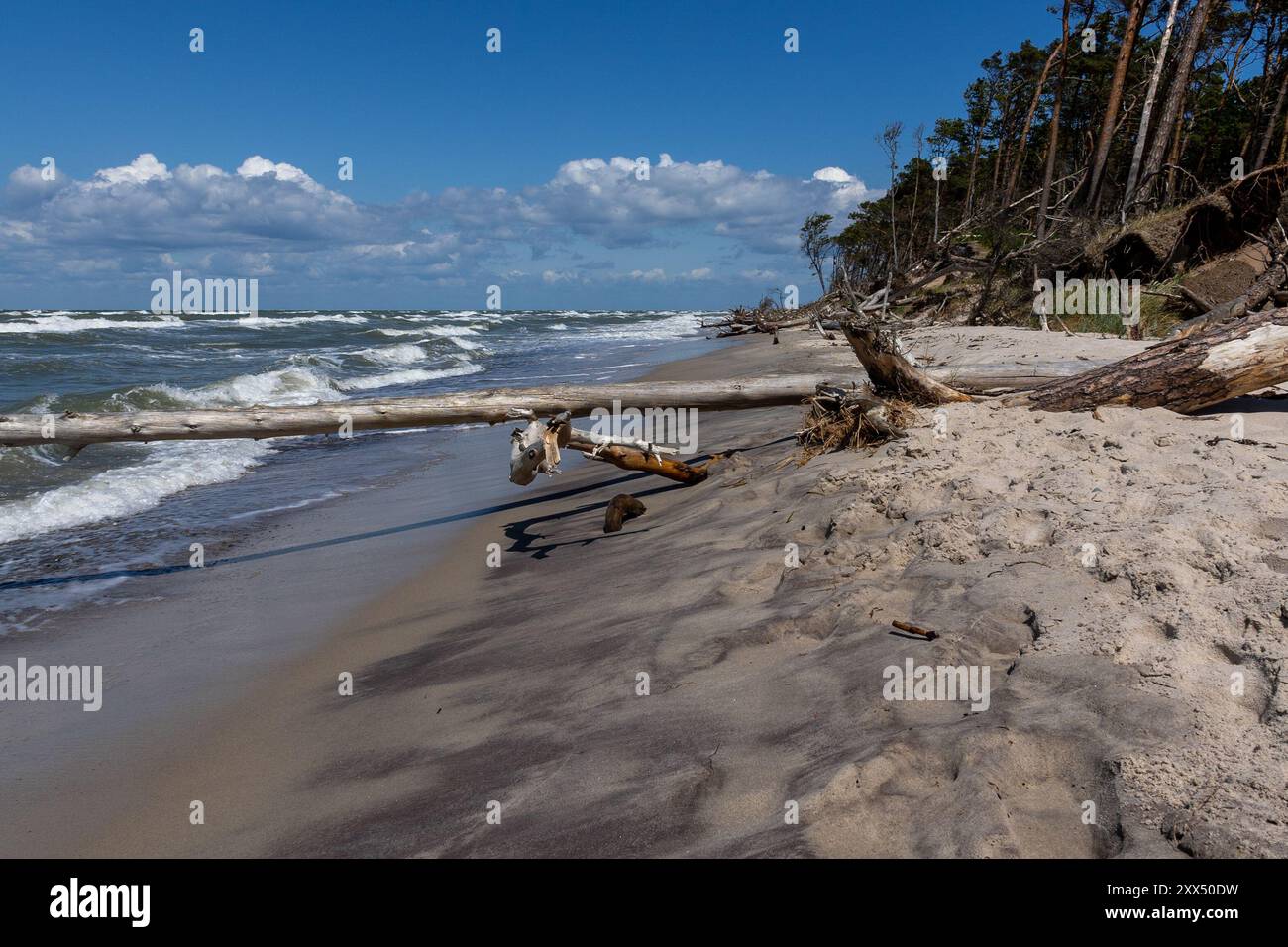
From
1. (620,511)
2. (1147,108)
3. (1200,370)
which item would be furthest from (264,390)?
(1147,108)

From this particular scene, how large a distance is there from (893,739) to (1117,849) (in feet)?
2.11

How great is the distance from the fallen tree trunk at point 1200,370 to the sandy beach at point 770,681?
22cm

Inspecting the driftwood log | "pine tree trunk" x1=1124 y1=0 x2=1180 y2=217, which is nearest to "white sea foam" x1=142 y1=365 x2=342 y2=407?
the driftwood log

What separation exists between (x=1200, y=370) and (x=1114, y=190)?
28.3 metres

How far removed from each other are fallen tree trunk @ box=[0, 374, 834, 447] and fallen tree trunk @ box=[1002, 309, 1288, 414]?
2398 millimetres

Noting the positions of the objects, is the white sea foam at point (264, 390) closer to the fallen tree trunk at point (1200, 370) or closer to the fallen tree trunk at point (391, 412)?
the fallen tree trunk at point (391, 412)

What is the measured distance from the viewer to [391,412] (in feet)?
22.7

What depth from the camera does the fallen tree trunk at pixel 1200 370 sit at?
16.8ft

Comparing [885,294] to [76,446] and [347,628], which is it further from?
[76,446]

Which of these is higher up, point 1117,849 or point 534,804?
point 1117,849

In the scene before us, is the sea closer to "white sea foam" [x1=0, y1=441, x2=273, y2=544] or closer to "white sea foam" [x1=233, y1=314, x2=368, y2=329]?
"white sea foam" [x1=0, y1=441, x2=273, y2=544]

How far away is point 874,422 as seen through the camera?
574 cm
